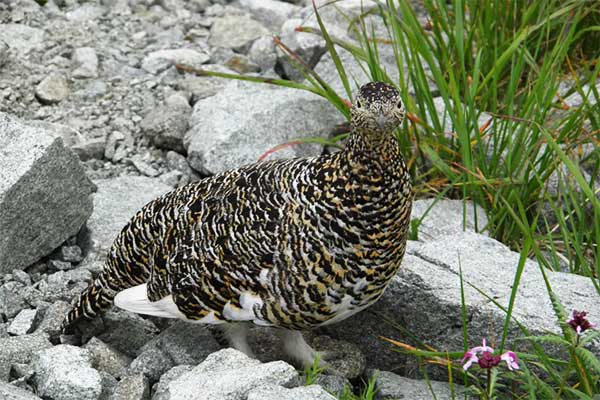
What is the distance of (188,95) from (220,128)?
61cm

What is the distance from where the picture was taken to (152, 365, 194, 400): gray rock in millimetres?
3629

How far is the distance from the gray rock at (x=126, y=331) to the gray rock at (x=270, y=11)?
9.95 ft

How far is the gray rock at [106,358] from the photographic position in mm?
4129

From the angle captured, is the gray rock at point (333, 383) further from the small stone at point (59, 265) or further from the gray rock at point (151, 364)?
the small stone at point (59, 265)

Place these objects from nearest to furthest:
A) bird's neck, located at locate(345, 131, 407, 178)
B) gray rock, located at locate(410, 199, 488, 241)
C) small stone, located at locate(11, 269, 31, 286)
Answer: bird's neck, located at locate(345, 131, 407, 178) → small stone, located at locate(11, 269, 31, 286) → gray rock, located at locate(410, 199, 488, 241)

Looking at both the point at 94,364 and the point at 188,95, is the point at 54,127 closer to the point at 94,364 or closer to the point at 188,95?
the point at 188,95

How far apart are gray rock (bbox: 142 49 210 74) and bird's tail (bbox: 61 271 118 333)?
2.29 meters

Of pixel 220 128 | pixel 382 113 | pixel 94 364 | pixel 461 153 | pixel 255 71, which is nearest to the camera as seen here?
pixel 382 113

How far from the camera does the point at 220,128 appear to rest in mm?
5578

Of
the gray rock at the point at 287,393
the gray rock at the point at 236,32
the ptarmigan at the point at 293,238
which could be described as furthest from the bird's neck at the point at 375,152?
the gray rock at the point at 236,32

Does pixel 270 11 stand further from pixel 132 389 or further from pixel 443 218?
pixel 132 389

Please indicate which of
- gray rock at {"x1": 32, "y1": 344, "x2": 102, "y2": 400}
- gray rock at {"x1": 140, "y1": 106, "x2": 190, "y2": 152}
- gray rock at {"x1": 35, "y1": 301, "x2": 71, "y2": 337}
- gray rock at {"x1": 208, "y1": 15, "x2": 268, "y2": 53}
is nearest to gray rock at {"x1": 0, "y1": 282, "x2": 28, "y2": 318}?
gray rock at {"x1": 35, "y1": 301, "x2": 71, "y2": 337}

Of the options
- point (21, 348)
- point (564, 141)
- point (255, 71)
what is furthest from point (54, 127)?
point (564, 141)

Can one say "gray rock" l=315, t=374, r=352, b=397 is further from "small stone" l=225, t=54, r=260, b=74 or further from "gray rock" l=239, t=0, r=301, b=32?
"gray rock" l=239, t=0, r=301, b=32
